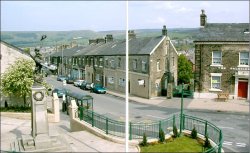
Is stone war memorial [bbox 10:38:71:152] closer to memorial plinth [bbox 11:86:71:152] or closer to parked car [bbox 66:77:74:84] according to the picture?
memorial plinth [bbox 11:86:71:152]

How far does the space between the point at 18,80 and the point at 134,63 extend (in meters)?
18.4

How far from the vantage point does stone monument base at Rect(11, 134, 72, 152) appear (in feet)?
58.5

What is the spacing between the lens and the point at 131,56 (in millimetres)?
45375

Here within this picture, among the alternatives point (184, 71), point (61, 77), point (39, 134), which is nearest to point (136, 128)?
point (39, 134)

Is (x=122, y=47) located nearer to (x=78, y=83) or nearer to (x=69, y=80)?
(x=78, y=83)

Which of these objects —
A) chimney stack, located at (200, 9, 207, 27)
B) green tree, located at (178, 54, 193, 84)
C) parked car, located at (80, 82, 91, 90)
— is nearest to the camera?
parked car, located at (80, 82, 91, 90)

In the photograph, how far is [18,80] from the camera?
1246 inches

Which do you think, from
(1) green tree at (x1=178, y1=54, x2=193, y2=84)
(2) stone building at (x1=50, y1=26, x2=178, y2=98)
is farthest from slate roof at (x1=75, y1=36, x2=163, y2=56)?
(1) green tree at (x1=178, y1=54, x2=193, y2=84)

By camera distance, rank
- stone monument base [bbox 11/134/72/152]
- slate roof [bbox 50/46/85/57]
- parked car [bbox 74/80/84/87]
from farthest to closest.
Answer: parked car [bbox 74/80/84/87] → slate roof [bbox 50/46/85/57] → stone monument base [bbox 11/134/72/152]

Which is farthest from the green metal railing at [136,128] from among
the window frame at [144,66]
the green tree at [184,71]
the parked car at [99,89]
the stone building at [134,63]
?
the green tree at [184,71]

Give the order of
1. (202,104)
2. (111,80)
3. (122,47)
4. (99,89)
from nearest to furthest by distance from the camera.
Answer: (111,80) → (202,104) → (122,47) → (99,89)

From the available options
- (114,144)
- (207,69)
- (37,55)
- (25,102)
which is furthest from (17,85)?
(207,69)

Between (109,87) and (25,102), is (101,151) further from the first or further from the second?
(109,87)

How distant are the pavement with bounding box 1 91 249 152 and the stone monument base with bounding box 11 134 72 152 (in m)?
0.67
